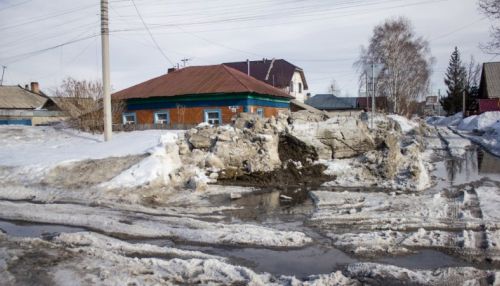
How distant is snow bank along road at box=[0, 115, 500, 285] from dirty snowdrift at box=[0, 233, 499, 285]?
0.9 inches

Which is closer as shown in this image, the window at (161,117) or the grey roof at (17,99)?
the window at (161,117)

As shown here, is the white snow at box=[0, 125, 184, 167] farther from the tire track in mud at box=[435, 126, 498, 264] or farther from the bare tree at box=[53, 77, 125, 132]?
the tire track in mud at box=[435, 126, 498, 264]

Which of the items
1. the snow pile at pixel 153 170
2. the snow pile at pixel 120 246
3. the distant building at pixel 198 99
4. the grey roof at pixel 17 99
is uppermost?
the grey roof at pixel 17 99

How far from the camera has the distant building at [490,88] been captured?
4616 centimetres

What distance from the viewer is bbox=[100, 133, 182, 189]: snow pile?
11.8m

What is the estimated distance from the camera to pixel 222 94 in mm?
24047

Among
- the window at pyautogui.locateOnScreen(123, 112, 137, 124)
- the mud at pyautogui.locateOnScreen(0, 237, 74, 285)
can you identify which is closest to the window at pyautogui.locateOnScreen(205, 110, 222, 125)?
the window at pyautogui.locateOnScreen(123, 112, 137, 124)

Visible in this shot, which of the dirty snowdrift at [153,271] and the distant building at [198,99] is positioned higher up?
the distant building at [198,99]

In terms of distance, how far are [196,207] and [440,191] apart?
6.43 meters

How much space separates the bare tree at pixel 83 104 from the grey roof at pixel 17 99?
2640 cm

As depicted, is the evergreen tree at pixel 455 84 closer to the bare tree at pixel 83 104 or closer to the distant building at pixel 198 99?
the distant building at pixel 198 99

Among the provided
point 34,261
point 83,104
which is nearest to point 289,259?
point 34,261

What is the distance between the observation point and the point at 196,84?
85.4ft

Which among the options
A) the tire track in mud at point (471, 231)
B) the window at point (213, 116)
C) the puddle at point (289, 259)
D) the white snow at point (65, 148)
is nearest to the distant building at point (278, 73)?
the window at point (213, 116)
